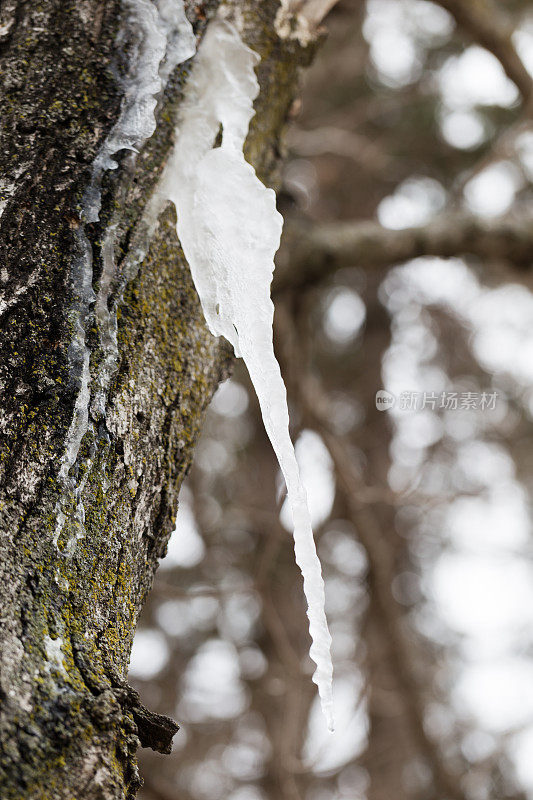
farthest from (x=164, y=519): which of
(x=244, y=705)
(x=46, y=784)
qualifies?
(x=244, y=705)

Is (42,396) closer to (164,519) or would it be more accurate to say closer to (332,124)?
(164,519)

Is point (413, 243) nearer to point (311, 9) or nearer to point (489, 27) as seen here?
point (489, 27)

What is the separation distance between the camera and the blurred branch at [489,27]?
73.0 inches

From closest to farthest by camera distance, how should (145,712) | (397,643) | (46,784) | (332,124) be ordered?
(46,784)
(145,712)
(397,643)
(332,124)

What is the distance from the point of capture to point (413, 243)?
1.89m

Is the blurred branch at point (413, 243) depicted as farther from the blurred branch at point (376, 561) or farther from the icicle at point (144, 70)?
the icicle at point (144, 70)

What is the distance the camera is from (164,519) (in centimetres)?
72

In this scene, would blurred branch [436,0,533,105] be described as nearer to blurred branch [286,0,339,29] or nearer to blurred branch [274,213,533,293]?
blurred branch [274,213,533,293]

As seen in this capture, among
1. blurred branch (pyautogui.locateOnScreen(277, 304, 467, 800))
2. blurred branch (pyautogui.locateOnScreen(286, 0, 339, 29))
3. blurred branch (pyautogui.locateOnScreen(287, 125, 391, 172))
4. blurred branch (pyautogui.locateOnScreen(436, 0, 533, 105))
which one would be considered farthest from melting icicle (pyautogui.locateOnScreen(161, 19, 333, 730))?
blurred branch (pyautogui.locateOnScreen(287, 125, 391, 172))

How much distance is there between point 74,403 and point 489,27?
5.88 ft

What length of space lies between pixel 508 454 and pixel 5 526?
13.5ft

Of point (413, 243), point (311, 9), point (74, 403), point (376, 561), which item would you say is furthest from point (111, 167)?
point (376, 561)

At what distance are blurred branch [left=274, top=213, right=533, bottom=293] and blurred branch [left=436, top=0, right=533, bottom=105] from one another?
1.49 ft

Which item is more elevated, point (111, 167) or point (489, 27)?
point (489, 27)
